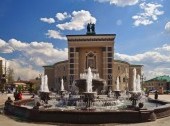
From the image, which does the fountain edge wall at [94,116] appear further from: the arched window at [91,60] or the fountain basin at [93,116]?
the arched window at [91,60]

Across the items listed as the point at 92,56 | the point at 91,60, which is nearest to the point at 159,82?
the point at 91,60

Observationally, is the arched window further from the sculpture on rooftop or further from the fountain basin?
the fountain basin

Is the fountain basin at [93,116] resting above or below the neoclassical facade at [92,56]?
below

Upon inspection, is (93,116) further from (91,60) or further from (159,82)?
(159,82)

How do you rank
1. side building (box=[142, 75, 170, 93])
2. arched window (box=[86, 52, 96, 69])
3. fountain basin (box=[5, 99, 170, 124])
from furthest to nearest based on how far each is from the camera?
side building (box=[142, 75, 170, 93]), arched window (box=[86, 52, 96, 69]), fountain basin (box=[5, 99, 170, 124])

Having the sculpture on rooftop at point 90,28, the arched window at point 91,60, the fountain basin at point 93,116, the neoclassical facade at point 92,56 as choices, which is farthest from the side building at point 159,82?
the fountain basin at point 93,116

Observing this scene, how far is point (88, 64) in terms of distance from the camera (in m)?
68.9

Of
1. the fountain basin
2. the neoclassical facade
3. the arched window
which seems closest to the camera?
the fountain basin

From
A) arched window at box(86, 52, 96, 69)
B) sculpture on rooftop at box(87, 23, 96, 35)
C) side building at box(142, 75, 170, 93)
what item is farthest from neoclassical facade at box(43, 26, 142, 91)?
side building at box(142, 75, 170, 93)

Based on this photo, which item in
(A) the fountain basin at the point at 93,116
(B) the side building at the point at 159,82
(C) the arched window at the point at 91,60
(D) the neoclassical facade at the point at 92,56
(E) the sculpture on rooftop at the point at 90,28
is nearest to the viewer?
(A) the fountain basin at the point at 93,116

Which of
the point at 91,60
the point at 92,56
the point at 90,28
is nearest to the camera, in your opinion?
the point at 92,56

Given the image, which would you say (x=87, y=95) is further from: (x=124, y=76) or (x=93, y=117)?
(x=124, y=76)

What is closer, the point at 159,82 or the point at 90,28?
the point at 90,28

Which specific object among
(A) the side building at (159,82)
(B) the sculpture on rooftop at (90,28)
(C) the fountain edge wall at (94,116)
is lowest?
(C) the fountain edge wall at (94,116)
